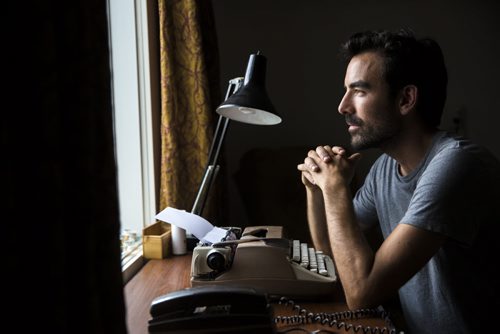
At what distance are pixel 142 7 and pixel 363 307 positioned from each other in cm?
142

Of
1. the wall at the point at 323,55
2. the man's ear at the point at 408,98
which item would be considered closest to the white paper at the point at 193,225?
the man's ear at the point at 408,98

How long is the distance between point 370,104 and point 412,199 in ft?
1.20

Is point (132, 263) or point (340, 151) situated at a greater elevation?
point (340, 151)

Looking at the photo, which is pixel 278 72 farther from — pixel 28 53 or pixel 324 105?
pixel 28 53

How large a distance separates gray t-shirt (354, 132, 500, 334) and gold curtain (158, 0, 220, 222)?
972 millimetres

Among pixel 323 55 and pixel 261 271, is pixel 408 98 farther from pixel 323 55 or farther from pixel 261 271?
pixel 323 55

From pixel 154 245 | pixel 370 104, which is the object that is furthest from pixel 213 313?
pixel 370 104

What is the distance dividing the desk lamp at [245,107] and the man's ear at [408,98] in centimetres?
38

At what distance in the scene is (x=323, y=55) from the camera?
11.3 feet

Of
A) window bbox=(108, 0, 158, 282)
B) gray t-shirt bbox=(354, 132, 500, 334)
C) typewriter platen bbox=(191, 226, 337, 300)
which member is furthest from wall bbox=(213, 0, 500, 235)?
typewriter platen bbox=(191, 226, 337, 300)

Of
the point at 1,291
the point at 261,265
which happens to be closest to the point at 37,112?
the point at 1,291

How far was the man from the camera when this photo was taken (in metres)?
1.09

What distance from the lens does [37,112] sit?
421 millimetres

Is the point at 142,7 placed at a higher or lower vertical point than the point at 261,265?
higher
